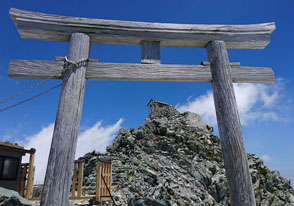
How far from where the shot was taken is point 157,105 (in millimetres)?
34094

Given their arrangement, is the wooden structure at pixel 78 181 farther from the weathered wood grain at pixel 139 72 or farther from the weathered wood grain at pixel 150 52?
the weathered wood grain at pixel 150 52

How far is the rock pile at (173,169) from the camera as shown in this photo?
13266 millimetres

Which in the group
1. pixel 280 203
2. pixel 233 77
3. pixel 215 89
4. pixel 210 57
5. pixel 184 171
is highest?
pixel 210 57

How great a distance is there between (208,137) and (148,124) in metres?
10.3

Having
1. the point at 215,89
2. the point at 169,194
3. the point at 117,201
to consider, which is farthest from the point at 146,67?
the point at 169,194

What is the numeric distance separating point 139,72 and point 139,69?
2.3 inches

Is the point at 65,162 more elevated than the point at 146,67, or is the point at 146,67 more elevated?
the point at 146,67

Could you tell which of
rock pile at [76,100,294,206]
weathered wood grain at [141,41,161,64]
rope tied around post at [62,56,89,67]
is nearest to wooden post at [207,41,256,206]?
weathered wood grain at [141,41,161,64]

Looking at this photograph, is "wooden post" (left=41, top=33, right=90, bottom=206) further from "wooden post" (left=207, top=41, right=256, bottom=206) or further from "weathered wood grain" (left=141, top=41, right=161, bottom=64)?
"wooden post" (left=207, top=41, right=256, bottom=206)

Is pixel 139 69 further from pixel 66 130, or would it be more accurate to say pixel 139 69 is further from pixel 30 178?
pixel 30 178

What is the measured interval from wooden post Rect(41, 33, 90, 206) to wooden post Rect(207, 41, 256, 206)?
229 cm

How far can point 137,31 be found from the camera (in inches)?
147

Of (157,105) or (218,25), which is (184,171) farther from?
(218,25)

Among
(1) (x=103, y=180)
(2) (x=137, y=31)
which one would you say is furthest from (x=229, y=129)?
(1) (x=103, y=180)
